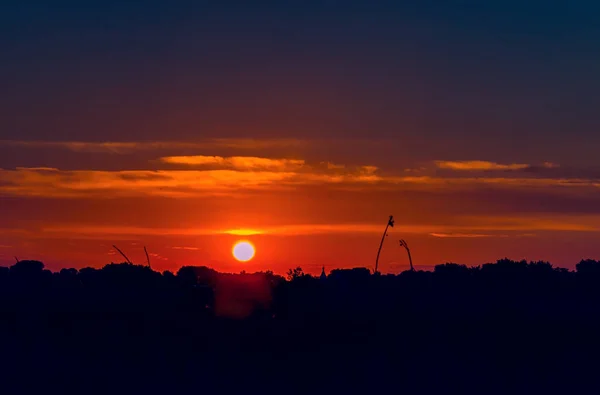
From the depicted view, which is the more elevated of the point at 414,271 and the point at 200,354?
the point at 414,271

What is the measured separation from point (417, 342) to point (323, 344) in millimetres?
6067

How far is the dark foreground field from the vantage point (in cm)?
6644

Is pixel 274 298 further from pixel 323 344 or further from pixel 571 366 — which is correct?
pixel 571 366

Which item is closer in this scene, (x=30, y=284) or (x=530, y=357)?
(x=530, y=357)

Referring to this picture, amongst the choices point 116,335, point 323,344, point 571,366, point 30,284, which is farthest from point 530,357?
point 30,284

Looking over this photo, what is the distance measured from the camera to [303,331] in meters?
69.4

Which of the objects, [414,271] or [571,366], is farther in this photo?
[414,271]

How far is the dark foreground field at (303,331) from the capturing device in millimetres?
66438

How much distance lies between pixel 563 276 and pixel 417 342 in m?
11.8

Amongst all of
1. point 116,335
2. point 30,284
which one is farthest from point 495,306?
point 30,284

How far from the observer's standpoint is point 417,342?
6906 cm

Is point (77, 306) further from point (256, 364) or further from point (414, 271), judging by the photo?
point (414, 271)

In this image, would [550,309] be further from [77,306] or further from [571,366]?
[77,306]

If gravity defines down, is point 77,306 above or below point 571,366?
above
